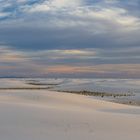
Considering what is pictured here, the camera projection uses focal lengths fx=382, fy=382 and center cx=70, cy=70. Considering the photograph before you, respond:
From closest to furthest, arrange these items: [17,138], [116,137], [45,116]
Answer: [17,138], [116,137], [45,116]

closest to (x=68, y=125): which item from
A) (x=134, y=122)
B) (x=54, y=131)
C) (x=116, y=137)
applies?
(x=54, y=131)

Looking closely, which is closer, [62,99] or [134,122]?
[134,122]

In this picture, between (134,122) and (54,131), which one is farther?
(134,122)

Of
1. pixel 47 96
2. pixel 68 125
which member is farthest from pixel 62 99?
pixel 68 125

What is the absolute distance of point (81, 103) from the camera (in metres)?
23.0

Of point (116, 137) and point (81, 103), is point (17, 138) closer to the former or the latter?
point (116, 137)

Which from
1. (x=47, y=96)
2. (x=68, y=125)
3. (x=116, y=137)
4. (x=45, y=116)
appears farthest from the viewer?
(x=47, y=96)

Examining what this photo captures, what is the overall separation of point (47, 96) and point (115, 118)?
8410mm

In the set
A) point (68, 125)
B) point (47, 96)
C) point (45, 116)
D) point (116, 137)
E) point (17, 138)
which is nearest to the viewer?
point (17, 138)

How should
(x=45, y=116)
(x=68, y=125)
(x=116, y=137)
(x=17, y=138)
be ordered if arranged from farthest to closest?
(x=45, y=116) < (x=68, y=125) < (x=116, y=137) < (x=17, y=138)

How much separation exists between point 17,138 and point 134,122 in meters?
5.11

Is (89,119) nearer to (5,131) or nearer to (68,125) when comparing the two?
(68,125)

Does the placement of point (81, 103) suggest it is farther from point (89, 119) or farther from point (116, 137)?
point (116, 137)

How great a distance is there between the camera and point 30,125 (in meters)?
12.7
